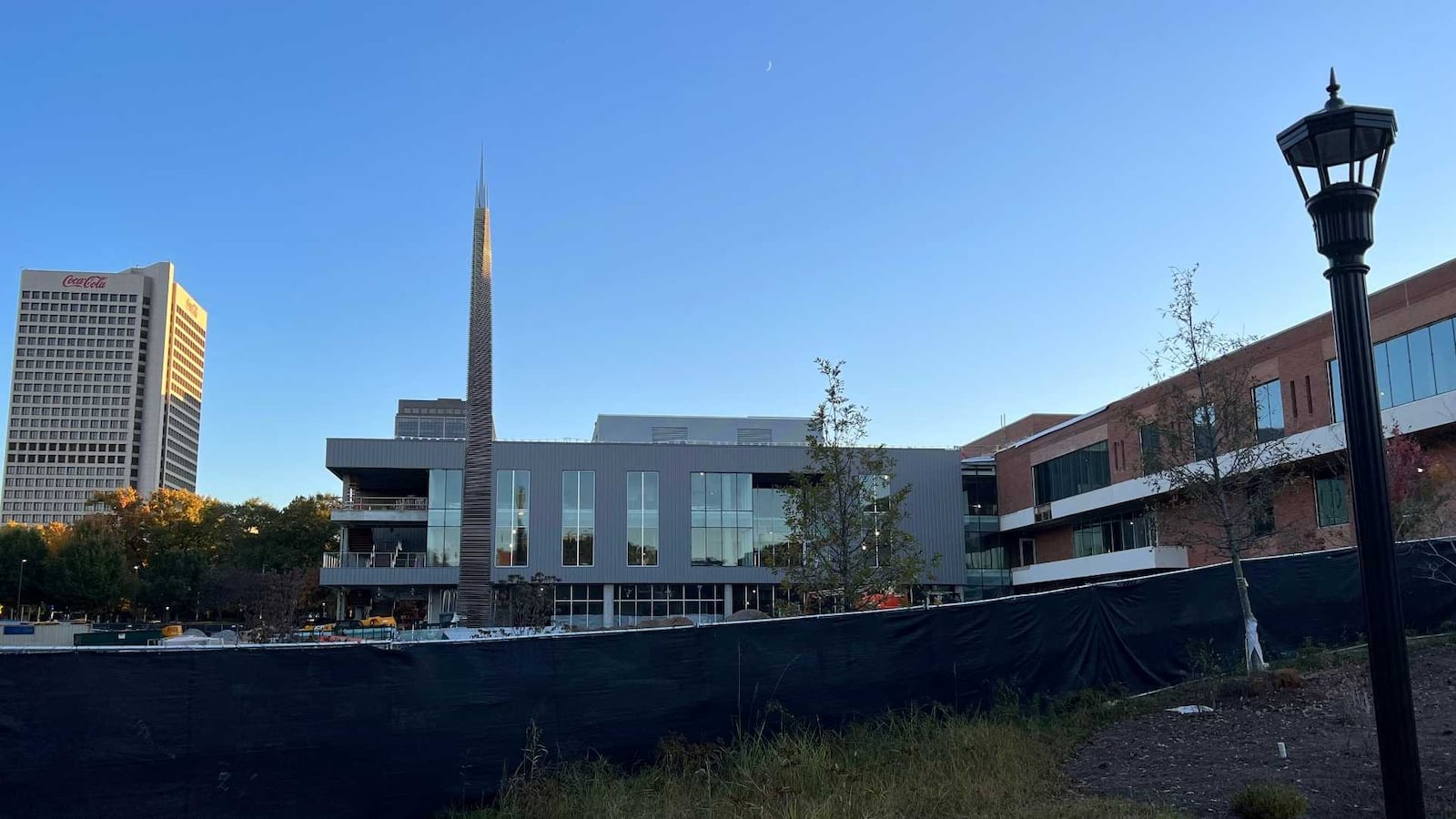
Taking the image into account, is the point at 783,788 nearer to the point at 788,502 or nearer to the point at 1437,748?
the point at 1437,748

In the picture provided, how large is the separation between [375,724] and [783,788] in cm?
367

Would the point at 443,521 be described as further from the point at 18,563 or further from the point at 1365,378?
the point at 1365,378

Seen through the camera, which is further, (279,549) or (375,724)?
A: (279,549)

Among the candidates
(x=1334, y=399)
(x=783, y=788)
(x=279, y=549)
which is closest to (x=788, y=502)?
(x=783, y=788)

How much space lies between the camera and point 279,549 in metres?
81.8

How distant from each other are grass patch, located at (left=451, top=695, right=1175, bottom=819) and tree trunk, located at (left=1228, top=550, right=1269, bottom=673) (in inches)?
148

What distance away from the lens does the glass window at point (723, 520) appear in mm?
55219

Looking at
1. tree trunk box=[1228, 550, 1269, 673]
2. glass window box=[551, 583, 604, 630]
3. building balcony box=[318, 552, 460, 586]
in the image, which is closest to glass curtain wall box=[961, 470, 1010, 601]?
glass window box=[551, 583, 604, 630]

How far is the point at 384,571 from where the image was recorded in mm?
54156

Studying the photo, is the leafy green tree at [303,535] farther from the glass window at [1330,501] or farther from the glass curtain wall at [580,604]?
the glass window at [1330,501]

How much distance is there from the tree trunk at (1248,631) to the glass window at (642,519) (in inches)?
1596

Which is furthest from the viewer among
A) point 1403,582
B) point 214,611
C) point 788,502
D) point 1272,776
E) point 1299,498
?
point 214,611

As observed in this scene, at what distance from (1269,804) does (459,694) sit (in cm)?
684

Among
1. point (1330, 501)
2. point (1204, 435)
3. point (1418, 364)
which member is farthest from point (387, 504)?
point (1204, 435)
